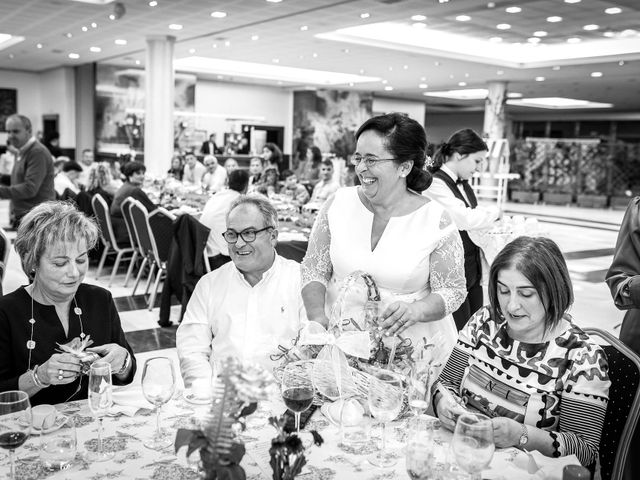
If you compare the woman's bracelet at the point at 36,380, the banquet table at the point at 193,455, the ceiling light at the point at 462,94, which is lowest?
the banquet table at the point at 193,455

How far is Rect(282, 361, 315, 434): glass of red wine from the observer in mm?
Answer: 1585

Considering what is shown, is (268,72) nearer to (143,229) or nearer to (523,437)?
(143,229)

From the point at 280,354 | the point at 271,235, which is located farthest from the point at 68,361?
the point at 271,235

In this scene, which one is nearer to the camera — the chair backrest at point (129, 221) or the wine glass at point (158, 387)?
the wine glass at point (158, 387)

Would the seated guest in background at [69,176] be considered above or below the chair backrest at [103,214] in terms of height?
above

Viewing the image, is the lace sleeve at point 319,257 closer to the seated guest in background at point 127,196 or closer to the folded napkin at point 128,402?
the folded napkin at point 128,402

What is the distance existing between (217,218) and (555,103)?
23203mm

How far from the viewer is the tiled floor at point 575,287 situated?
17.1 feet

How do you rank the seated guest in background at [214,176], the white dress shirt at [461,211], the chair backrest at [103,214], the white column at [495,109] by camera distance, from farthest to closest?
the white column at [495,109]
the seated guest in background at [214,176]
the chair backrest at [103,214]
the white dress shirt at [461,211]

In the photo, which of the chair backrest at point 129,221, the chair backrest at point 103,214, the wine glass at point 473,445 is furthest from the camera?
the chair backrest at point 103,214

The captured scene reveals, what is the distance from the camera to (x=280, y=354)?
210 centimetres

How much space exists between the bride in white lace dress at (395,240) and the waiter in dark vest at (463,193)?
1.32 m

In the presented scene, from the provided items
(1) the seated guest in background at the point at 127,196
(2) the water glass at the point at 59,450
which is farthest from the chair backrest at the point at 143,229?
(2) the water glass at the point at 59,450

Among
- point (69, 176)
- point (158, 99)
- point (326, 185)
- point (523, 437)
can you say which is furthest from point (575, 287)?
point (158, 99)
